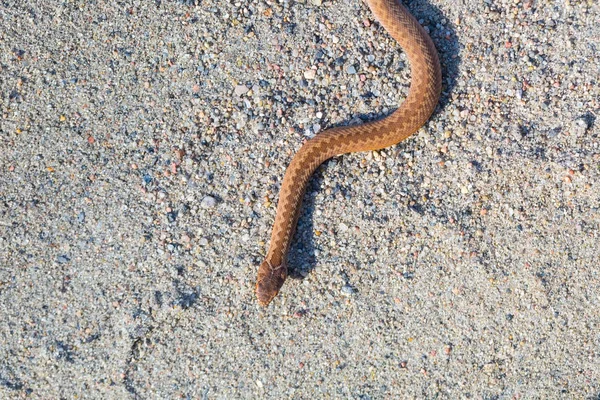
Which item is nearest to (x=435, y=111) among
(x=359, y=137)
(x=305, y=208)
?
(x=359, y=137)

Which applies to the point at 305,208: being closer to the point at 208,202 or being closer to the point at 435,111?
the point at 208,202

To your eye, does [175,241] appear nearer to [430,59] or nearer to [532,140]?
[430,59]

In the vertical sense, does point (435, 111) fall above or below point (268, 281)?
above

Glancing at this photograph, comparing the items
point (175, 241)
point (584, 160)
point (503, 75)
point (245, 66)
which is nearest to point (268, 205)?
point (175, 241)

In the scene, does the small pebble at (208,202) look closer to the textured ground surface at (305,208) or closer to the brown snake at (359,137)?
the textured ground surface at (305,208)

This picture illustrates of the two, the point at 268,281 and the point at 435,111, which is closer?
the point at 268,281

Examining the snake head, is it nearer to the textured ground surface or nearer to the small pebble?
the textured ground surface

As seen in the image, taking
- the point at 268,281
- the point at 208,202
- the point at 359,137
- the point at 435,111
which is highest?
the point at 435,111
